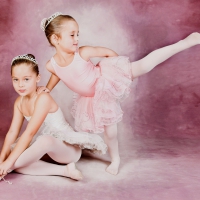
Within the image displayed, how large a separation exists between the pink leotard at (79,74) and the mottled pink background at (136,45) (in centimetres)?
53

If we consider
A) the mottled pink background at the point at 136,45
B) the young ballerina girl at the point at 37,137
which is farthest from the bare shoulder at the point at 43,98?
the mottled pink background at the point at 136,45

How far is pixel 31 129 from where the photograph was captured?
1.73m

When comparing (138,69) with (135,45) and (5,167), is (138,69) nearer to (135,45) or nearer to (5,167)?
(135,45)

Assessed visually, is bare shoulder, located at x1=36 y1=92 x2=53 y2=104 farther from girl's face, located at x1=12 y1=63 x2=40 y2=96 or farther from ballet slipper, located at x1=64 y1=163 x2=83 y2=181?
ballet slipper, located at x1=64 y1=163 x2=83 y2=181

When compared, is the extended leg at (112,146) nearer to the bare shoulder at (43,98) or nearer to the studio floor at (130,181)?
the studio floor at (130,181)

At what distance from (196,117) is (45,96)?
40.8 inches

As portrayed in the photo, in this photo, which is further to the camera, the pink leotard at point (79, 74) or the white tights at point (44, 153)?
the pink leotard at point (79, 74)

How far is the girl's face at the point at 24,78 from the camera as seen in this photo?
Answer: 1750 millimetres

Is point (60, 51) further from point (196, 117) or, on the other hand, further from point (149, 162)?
point (196, 117)

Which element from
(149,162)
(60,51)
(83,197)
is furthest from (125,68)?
(83,197)

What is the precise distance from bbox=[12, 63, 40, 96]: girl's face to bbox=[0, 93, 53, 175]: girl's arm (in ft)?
0.21


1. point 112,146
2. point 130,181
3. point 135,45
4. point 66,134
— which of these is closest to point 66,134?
point 66,134

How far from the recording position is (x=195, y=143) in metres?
2.25

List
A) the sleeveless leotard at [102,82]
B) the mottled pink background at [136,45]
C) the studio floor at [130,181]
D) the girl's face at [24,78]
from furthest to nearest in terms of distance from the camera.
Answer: the mottled pink background at [136,45]
the sleeveless leotard at [102,82]
the girl's face at [24,78]
the studio floor at [130,181]
